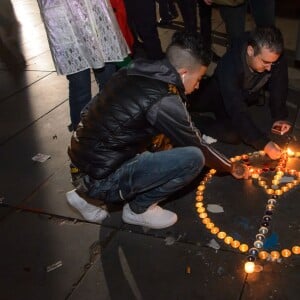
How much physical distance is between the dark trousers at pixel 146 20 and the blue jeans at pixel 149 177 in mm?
1499

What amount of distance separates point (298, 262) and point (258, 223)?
419 millimetres

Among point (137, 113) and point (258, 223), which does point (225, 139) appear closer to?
point (258, 223)

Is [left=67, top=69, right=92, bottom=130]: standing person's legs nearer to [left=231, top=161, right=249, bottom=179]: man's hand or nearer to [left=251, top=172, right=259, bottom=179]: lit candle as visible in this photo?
[left=231, top=161, right=249, bottom=179]: man's hand

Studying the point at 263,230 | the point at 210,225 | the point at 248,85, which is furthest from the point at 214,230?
the point at 248,85

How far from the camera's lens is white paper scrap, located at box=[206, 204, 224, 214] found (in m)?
2.99

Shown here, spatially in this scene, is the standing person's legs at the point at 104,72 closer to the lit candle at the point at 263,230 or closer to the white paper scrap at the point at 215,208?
the white paper scrap at the point at 215,208

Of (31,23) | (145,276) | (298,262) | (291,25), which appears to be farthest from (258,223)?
(31,23)

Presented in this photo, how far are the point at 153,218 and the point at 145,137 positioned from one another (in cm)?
62

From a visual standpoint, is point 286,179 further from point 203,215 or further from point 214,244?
point 214,244

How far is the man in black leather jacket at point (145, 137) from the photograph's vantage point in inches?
95.6

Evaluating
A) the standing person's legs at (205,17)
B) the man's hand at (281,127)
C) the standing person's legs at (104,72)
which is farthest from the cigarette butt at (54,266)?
the standing person's legs at (205,17)

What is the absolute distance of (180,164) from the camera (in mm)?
2660

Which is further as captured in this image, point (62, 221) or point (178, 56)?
point (62, 221)

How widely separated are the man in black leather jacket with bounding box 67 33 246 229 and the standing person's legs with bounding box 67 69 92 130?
0.81m
